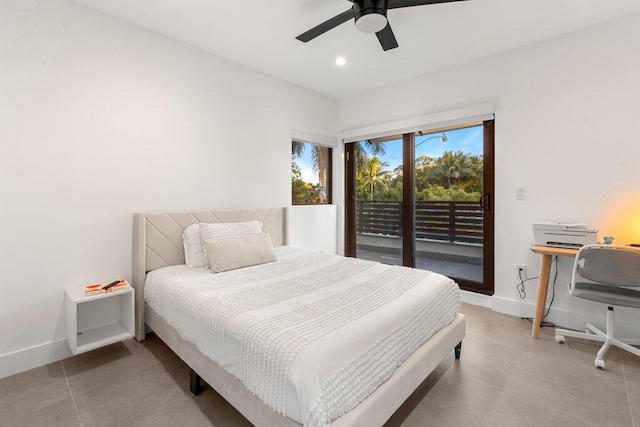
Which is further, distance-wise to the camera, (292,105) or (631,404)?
(292,105)

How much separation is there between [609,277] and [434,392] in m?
1.53

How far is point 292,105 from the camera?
3.88 metres

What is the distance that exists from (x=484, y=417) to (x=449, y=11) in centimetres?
287

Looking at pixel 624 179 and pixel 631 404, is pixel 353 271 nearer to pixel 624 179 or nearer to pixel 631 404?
pixel 631 404

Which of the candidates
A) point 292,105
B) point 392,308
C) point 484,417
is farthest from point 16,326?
point 292,105

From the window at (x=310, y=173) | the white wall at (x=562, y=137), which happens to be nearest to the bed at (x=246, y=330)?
the window at (x=310, y=173)

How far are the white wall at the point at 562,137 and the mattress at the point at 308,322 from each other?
4.83 ft

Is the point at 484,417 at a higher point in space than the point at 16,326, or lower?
lower

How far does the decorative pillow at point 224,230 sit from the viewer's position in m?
2.63

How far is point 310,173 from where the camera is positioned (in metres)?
4.33

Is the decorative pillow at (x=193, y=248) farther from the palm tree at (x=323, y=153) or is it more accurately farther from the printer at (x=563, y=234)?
the printer at (x=563, y=234)

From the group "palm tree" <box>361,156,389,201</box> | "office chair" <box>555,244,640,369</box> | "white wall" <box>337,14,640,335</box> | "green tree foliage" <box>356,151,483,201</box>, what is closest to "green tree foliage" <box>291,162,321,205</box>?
"green tree foliage" <box>356,151,483,201</box>

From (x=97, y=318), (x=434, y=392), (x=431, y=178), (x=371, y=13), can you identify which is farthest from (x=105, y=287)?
(x=431, y=178)

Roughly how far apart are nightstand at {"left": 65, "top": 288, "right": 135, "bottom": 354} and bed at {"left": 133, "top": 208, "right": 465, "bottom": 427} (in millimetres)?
142
